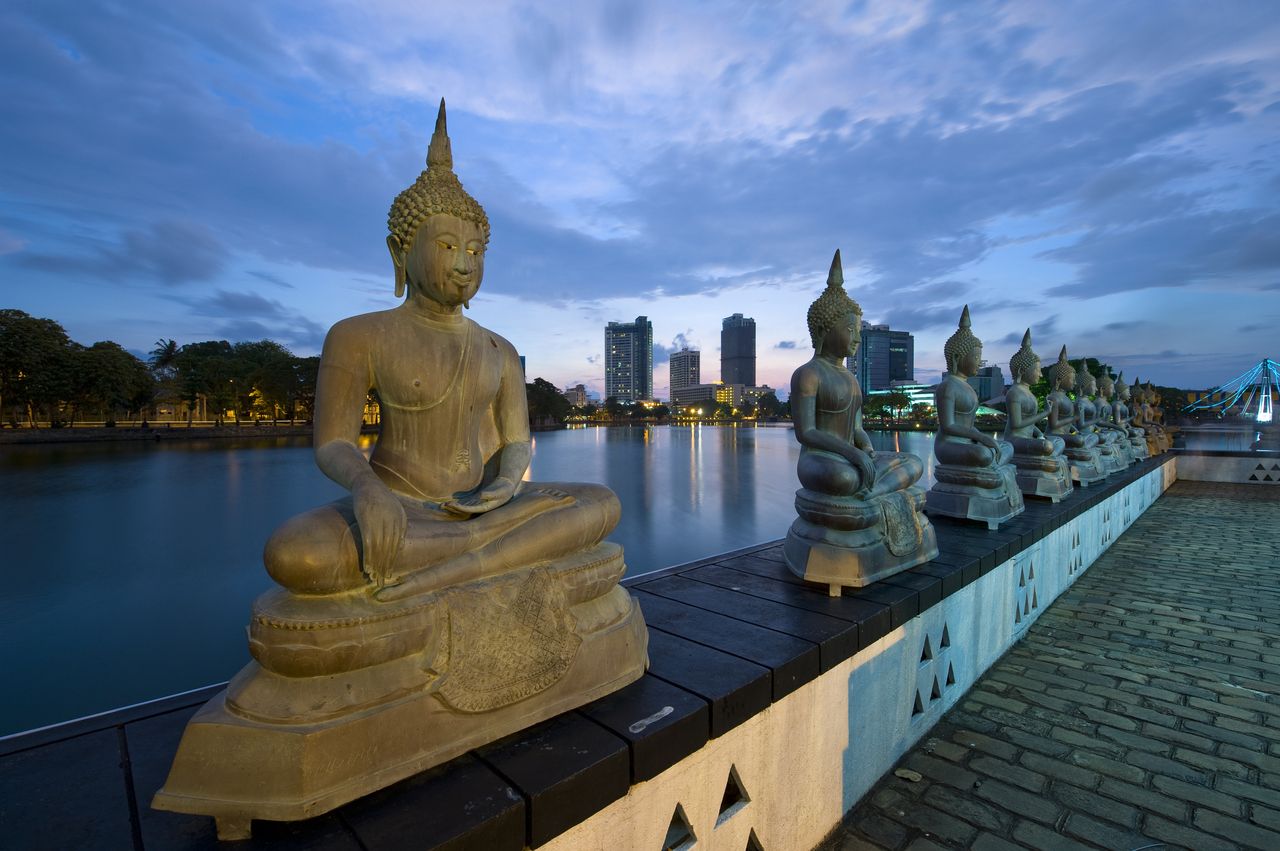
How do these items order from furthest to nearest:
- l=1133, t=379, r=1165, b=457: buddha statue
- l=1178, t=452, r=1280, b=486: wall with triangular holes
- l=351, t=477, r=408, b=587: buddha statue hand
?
1. l=1133, t=379, r=1165, b=457: buddha statue
2. l=1178, t=452, r=1280, b=486: wall with triangular holes
3. l=351, t=477, r=408, b=587: buddha statue hand

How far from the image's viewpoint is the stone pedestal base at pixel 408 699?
64.1 inches

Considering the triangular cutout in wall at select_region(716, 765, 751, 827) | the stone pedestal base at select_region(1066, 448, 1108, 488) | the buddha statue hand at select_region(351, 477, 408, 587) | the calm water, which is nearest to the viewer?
the buddha statue hand at select_region(351, 477, 408, 587)

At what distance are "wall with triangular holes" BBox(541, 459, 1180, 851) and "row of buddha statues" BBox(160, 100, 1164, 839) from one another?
0.44 m

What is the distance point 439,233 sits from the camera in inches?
94.1

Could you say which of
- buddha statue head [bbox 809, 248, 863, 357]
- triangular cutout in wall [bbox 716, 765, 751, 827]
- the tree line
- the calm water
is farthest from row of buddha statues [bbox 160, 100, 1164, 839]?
the tree line

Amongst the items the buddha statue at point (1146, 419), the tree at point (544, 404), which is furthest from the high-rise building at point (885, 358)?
the buddha statue at point (1146, 419)

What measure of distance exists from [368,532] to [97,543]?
15345mm

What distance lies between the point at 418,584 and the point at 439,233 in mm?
1378

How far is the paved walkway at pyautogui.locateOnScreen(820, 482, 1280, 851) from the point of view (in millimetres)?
2814

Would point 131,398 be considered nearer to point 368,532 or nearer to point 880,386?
point 368,532

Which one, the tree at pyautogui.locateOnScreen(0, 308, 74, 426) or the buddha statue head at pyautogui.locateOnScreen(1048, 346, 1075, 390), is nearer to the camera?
the buddha statue head at pyautogui.locateOnScreen(1048, 346, 1075, 390)

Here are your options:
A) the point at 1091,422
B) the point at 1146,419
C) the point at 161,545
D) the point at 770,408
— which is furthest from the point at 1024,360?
the point at 770,408

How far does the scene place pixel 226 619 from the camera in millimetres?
8891

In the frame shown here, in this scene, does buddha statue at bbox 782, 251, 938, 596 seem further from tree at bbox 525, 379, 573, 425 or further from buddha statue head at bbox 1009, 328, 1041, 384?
tree at bbox 525, 379, 573, 425
